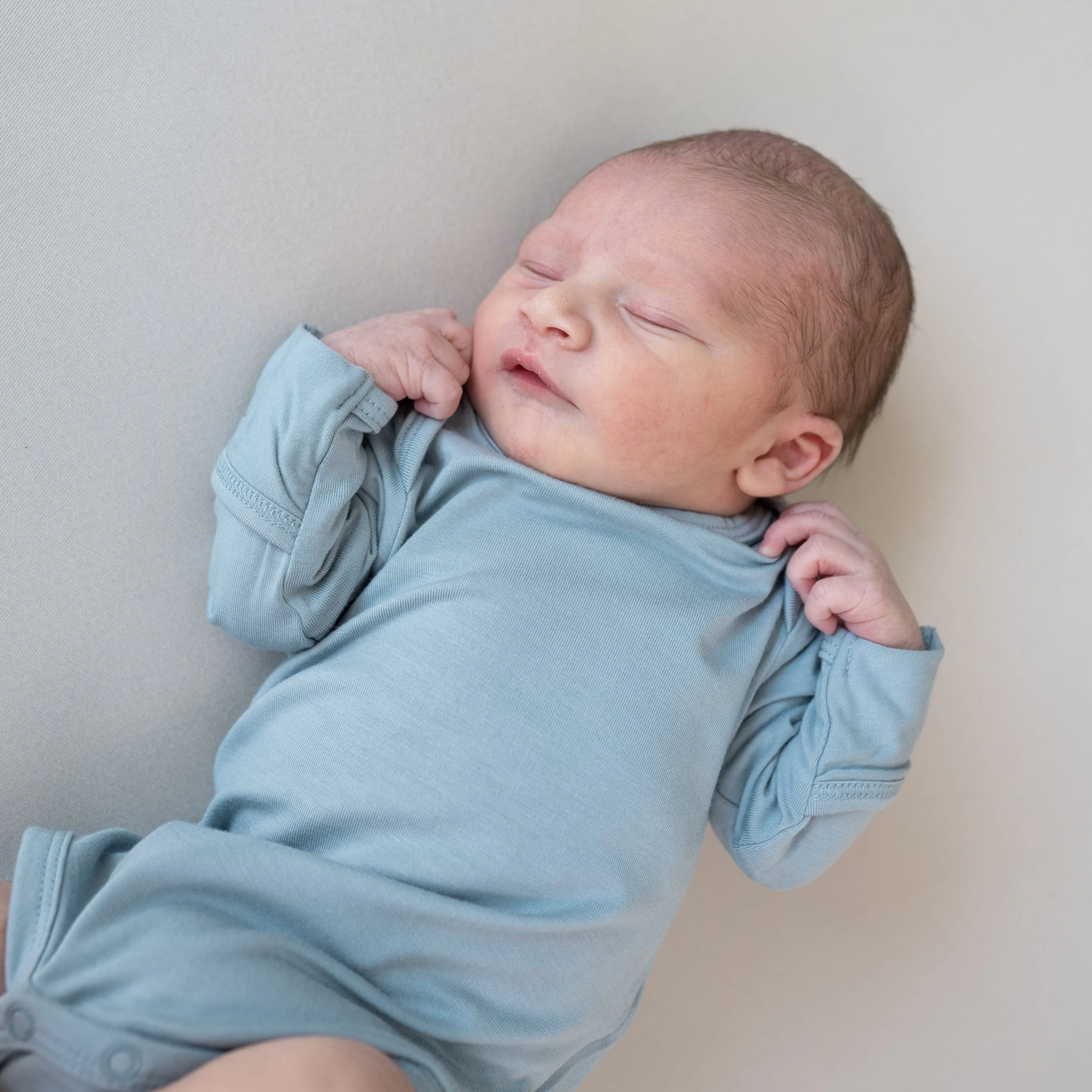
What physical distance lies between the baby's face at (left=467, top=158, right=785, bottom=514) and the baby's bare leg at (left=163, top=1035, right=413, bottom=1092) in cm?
62

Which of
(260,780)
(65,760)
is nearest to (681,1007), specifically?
(260,780)

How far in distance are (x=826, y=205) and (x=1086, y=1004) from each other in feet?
3.99

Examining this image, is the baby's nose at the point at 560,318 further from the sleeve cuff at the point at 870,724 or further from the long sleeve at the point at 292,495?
the sleeve cuff at the point at 870,724

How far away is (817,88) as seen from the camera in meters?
1.51

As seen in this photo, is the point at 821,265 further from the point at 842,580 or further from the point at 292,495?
the point at 292,495

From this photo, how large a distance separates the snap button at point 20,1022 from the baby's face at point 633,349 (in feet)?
2.32

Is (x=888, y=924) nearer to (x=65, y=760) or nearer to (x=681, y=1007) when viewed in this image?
(x=681, y=1007)

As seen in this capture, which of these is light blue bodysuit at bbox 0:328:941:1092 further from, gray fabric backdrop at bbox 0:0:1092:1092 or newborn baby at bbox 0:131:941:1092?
gray fabric backdrop at bbox 0:0:1092:1092

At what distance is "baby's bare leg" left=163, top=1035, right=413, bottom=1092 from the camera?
0.80m

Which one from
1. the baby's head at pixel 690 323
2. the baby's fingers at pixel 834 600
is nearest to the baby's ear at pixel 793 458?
the baby's head at pixel 690 323

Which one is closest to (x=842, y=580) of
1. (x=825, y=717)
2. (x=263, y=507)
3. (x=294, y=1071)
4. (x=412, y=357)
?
(x=825, y=717)

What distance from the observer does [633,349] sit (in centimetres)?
111

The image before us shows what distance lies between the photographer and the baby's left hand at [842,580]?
1.19m

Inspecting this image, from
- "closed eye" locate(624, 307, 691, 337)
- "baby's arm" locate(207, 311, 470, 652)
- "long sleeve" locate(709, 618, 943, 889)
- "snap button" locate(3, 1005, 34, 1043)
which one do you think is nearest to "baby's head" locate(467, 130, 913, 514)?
"closed eye" locate(624, 307, 691, 337)
